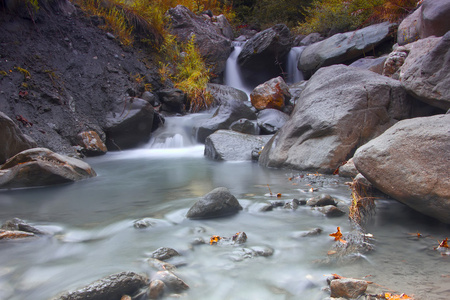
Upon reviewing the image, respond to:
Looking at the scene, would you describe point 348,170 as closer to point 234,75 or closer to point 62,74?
point 62,74

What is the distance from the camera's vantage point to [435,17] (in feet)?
23.1

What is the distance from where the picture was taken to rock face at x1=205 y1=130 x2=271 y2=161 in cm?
680

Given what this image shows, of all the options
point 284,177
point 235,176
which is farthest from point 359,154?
point 235,176

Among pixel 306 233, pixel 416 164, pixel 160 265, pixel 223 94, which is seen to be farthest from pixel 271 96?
pixel 160 265

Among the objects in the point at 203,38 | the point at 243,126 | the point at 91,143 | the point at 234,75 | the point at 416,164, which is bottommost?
the point at 91,143

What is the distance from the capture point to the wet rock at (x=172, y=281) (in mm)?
1902

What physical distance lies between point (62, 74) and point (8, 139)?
367 cm

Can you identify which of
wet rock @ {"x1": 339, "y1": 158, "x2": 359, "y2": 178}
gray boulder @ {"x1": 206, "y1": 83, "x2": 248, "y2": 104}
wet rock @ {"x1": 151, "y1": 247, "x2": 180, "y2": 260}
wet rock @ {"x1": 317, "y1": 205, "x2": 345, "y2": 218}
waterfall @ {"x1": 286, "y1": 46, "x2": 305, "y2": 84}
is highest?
waterfall @ {"x1": 286, "y1": 46, "x2": 305, "y2": 84}

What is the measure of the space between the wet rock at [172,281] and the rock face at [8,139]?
4.58 meters

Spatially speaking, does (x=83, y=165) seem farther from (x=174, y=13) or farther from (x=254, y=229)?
(x=174, y=13)

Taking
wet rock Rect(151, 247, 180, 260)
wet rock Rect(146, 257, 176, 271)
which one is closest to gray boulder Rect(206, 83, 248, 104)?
wet rock Rect(151, 247, 180, 260)

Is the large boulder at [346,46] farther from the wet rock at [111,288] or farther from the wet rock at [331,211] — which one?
the wet rock at [111,288]

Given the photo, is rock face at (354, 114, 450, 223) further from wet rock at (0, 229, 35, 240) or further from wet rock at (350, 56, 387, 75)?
wet rock at (350, 56, 387, 75)

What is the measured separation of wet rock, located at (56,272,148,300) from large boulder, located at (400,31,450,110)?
4.26 metres
